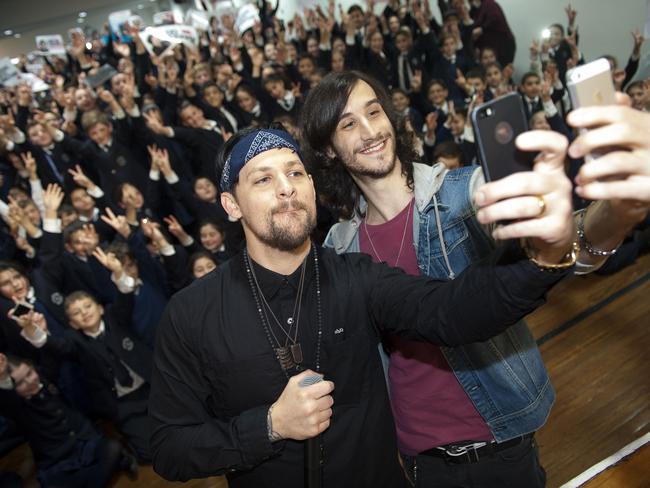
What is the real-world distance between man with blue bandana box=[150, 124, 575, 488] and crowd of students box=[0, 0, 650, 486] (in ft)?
0.87

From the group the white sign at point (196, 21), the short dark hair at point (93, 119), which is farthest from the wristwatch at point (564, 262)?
the white sign at point (196, 21)

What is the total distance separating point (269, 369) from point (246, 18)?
24.4 ft

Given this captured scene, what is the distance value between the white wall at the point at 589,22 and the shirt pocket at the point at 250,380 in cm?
→ 650

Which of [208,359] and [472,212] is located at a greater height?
[472,212]

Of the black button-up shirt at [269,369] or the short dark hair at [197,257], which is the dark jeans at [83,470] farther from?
the black button-up shirt at [269,369]

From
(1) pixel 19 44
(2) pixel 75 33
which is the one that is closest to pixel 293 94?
(2) pixel 75 33

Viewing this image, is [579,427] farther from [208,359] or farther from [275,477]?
[208,359]

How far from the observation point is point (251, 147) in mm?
1335

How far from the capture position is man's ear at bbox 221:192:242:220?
1.39 meters

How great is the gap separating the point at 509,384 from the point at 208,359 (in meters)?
0.79

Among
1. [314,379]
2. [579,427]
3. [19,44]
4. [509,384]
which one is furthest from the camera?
[19,44]

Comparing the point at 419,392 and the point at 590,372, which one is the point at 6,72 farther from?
the point at 590,372

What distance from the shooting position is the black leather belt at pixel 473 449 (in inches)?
53.1

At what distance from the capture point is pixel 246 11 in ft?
24.8
